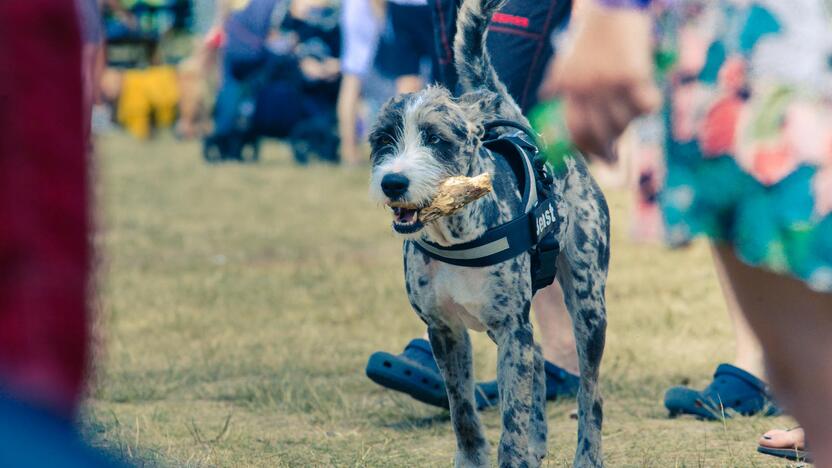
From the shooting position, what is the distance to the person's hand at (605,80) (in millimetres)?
1866

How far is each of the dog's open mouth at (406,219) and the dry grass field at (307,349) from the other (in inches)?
27.4

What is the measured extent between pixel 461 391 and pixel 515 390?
0.25m

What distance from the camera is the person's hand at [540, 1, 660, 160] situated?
1866mm

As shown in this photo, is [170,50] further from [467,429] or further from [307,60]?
[467,429]

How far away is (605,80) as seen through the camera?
1.86m

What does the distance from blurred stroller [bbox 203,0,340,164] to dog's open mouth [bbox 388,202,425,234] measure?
36.3ft

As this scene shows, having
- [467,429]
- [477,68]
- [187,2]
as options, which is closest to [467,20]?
[477,68]

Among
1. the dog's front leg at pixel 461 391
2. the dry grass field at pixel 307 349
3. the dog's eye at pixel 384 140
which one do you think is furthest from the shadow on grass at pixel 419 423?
the dog's eye at pixel 384 140

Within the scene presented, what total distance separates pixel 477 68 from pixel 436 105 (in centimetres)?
40

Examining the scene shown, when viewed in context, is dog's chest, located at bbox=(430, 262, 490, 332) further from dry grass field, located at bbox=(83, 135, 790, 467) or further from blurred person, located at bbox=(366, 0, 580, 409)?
blurred person, located at bbox=(366, 0, 580, 409)

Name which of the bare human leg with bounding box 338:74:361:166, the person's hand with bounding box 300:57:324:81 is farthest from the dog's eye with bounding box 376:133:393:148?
the person's hand with bounding box 300:57:324:81

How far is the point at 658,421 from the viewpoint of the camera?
14.7 ft

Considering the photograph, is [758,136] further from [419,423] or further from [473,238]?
[419,423]

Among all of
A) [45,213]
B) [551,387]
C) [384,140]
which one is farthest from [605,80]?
[551,387]
